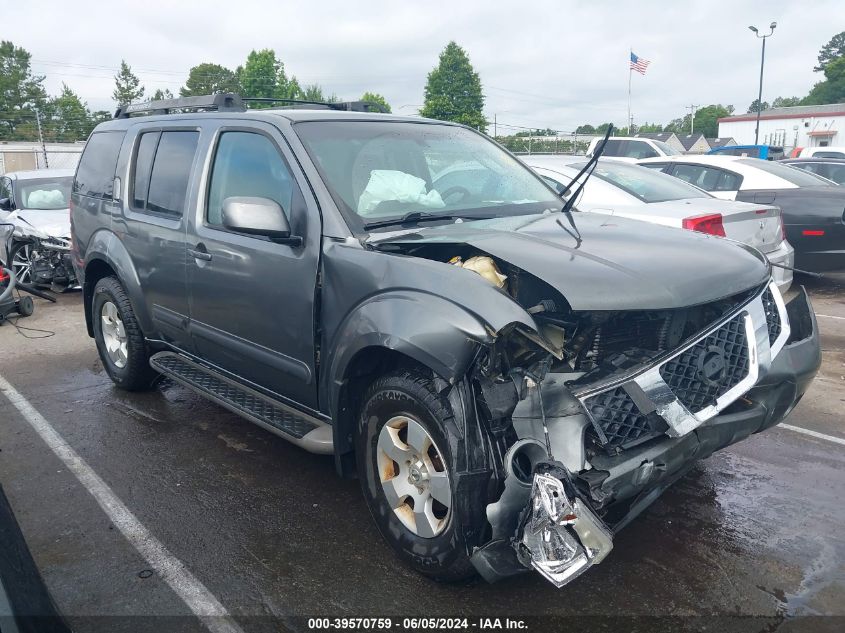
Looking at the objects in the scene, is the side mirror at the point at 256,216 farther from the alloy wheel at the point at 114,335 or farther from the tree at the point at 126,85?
the tree at the point at 126,85

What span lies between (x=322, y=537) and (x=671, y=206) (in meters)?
4.57

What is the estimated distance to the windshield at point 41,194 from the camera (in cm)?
1076

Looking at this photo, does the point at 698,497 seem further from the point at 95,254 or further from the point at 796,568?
the point at 95,254

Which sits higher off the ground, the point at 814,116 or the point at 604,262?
the point at 814,116

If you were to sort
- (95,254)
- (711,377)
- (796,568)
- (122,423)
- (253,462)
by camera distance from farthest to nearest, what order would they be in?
(95,254), (122,423), (253,462), (796,568), (711,377)

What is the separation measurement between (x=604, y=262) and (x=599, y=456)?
30.9 inches

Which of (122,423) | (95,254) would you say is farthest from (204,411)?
(95,254)

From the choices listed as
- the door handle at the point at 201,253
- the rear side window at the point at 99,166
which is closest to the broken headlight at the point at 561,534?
the door handle at the point at 201,253

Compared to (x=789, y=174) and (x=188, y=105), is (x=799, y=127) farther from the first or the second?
(x=188, y=105)

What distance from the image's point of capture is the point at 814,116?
74.1m

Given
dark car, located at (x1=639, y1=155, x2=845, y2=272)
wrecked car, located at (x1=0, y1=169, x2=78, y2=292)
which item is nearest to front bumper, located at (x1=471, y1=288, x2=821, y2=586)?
dark car, located at (x1=639, y1=155, x2=845, y2=272)

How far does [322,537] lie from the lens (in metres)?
3.43

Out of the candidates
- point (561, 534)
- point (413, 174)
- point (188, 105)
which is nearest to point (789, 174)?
point (413, 174)

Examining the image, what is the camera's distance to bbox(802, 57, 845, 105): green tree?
104m
